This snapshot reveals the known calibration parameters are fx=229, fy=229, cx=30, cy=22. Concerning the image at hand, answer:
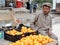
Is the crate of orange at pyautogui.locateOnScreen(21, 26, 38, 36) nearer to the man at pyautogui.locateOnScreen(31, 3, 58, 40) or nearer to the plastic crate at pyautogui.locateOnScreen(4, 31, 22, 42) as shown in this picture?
the plastic crate at pyautogui.locateOnScreen(4, 31, 22, 42)

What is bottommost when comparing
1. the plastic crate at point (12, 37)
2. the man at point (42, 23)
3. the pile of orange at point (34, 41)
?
the plastic crate at point (12, 37)

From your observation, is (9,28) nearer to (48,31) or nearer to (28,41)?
(48,31)

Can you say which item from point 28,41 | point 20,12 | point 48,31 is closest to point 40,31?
point 48,31

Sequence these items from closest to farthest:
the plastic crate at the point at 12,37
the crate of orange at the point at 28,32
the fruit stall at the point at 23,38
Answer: the fruit stall at the point at 23,38, the plastic crate at the point at 12,37, the crate of orange at the point at 28,32

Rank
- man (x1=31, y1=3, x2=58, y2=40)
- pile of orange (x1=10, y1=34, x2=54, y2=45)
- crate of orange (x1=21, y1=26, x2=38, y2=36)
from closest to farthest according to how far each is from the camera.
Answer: pile of orange (x1=10, y1=34, x2=54, y2=45) < crate of orange (x1=21, y1=26, x2=38, y2=36) < man (x1=31, y1=3, x2=58, y2=40)

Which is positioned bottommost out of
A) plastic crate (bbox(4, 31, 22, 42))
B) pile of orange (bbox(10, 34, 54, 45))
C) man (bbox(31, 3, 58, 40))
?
plastic crate (bbox(4, 31, 22, 42))

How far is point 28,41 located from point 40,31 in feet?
4.16

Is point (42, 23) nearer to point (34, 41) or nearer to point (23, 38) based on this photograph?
point (23, 38)

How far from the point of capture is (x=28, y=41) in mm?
3760

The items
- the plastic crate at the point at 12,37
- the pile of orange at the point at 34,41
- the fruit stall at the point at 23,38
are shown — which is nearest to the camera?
the pile of orange at the point at 34,41

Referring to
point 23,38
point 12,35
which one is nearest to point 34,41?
point 23,38

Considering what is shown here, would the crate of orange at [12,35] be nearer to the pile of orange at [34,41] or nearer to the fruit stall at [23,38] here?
the fruit stall at [23,38]

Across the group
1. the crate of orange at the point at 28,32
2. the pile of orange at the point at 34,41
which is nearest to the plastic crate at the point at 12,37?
the crate of orange at the point at 28,32

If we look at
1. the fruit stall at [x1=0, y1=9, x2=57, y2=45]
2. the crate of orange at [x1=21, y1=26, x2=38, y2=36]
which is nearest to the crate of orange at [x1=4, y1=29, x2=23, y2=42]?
the fruit stall at [x1=0, y1=9, x2=57, y2=45]
